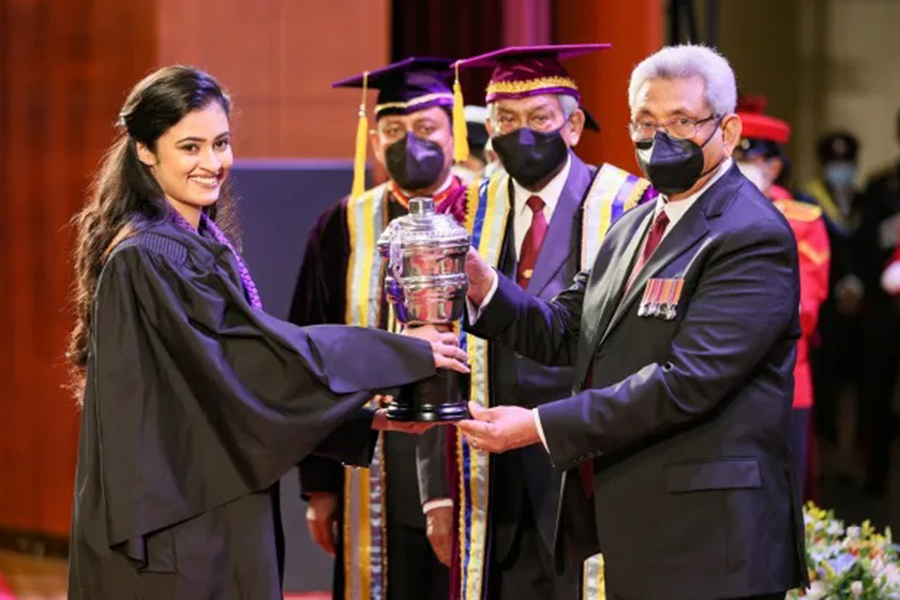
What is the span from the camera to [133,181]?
144 inches

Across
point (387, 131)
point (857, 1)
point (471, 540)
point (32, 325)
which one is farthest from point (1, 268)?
point (857, 1)

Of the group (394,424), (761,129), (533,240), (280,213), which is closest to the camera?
(394,424)

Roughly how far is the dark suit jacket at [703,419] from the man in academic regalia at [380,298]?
1.41 m

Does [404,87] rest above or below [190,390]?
above

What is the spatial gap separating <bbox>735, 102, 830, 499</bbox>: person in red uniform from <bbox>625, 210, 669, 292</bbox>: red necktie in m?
3.11

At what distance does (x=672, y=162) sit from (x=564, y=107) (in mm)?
1033

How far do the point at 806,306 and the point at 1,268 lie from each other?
385cm

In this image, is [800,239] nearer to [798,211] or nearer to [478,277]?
[798,211]

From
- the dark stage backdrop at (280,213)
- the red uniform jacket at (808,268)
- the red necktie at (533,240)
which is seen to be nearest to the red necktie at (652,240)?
the red necktie at (533,240)

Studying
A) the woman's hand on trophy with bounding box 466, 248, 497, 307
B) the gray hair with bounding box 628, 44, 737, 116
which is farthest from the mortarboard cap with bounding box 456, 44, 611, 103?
the gray hair with bounding box 628, 44, 737, 116

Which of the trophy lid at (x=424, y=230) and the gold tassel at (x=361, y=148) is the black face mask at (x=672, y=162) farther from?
the gold tassel at (x=361, y=148)

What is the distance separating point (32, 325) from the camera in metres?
8.28

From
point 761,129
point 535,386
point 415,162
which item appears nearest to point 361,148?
point 415,162

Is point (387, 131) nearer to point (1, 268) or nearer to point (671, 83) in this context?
point (671, 83)
